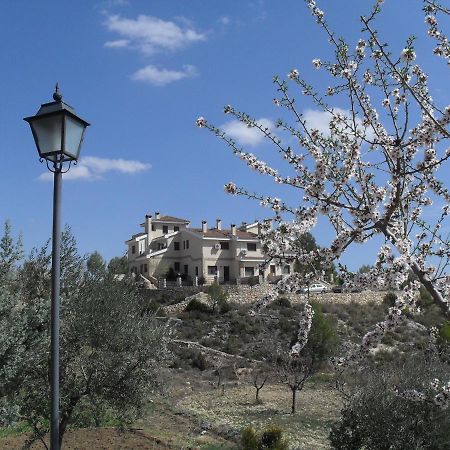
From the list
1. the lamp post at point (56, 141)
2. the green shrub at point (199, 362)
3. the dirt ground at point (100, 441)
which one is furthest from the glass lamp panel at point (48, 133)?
the green shrub at point (199, 362)

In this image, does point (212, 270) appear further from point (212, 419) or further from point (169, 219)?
point (212, 419)

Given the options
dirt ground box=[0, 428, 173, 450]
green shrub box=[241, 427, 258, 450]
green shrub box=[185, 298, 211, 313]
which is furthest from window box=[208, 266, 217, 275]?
green shrub box=[241, 427, 258, 450]

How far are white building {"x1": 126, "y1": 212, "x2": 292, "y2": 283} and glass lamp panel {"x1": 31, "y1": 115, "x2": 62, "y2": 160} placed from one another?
153ft

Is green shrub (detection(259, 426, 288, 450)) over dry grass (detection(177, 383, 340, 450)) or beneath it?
over

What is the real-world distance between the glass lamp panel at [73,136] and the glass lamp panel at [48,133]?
0.07 metres

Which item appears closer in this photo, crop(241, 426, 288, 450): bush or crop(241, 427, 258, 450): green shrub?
crop(241, 426, 288, 450): bush

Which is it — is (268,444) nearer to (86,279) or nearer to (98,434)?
(98,434)

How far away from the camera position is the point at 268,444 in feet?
40.2

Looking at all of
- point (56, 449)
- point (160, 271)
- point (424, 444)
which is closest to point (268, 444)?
point (424, 444)

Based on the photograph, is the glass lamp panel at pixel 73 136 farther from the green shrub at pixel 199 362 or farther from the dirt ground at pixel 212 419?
the green shrub at pixel 199 362

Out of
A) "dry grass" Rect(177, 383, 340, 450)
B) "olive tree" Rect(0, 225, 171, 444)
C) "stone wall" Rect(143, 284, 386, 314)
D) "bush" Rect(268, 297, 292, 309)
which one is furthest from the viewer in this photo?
"stone wall" Rect(143, 284, 386, 314)

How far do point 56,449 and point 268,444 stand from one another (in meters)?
7.97

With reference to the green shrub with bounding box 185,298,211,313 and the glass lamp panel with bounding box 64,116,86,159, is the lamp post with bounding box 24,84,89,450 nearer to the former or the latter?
the glass lamp panel with bounding box 64,116,86,159

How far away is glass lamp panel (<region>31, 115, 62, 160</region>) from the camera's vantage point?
17.4 ft
